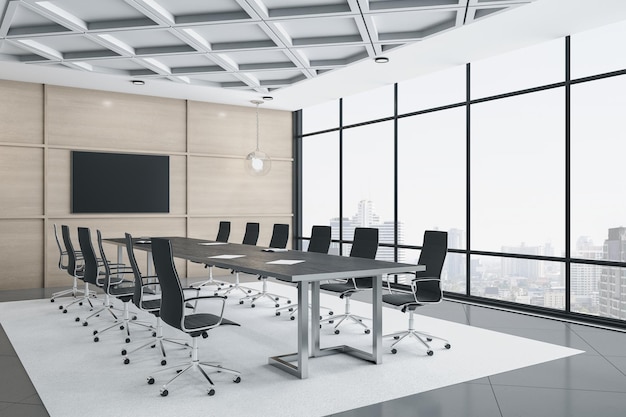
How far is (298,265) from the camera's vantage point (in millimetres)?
4941

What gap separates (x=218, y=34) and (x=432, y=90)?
3660 mm

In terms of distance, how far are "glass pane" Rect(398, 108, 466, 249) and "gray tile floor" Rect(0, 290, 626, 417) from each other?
3219mm

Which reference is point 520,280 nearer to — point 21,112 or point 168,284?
point 168,284

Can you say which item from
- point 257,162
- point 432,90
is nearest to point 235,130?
point 257,162

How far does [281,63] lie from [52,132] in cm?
417

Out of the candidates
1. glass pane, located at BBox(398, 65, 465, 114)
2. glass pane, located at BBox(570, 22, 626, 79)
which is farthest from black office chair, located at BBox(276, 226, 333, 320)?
glass pane, located at BBox(570, 22, 626, 79)

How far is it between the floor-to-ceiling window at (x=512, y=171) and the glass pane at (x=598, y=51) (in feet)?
0.04

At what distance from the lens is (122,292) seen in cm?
566

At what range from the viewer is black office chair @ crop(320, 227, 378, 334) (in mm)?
6059

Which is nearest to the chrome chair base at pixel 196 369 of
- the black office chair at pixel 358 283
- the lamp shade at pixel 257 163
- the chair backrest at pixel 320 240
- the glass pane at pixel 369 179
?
the black office chair at pixel 358 283

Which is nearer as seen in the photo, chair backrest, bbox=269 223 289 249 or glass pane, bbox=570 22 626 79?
glass pane, bbox=570 22 626 79

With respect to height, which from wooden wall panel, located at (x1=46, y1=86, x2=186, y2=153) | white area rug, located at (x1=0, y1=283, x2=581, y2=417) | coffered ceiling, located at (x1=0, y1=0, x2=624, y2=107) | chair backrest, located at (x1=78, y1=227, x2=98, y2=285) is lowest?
white area rug, located at (x1=0, y1=283, x2=581, y2=417)

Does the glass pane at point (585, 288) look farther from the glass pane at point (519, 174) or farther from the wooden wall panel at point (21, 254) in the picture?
the wooden wall panel at point (21, 254)

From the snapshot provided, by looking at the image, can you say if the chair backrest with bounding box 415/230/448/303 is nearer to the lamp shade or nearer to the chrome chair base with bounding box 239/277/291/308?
the chrome chair base with bounding box 239/277/291/308
